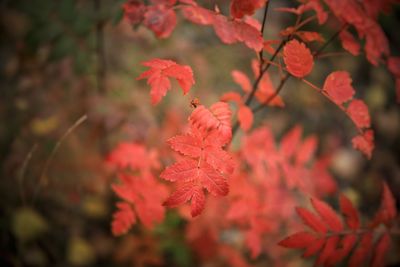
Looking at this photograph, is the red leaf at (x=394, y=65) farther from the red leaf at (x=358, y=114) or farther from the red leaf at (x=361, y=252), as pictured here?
the red leaf at (x=361, y=252)

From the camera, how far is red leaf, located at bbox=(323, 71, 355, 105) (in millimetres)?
1166

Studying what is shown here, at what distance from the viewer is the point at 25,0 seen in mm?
1880

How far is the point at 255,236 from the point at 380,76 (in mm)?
2917

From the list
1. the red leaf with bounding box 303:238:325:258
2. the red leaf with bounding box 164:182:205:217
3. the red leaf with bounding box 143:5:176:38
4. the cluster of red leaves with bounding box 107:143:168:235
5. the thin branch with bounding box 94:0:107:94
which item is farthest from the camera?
the thin branch with bounding box 94:0:107:94

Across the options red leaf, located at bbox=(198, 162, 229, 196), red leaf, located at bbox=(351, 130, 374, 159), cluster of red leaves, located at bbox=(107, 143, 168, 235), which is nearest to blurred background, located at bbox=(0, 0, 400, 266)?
cluster of red leaves, located at bbox=(107, 143, 168, 235)

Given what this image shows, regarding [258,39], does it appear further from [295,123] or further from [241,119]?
[295,123]

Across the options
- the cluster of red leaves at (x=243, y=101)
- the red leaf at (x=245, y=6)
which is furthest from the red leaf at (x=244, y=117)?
the red leaf at (x=245, y=6)

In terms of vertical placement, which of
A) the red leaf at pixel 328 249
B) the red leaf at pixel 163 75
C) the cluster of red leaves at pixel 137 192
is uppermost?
the red leaf at pixel 163 75

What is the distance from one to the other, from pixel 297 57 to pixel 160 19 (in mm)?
474

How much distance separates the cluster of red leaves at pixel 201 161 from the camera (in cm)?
99

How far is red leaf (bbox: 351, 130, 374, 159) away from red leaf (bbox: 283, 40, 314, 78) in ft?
1.22

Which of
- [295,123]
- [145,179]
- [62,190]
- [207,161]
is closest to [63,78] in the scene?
[62,190]

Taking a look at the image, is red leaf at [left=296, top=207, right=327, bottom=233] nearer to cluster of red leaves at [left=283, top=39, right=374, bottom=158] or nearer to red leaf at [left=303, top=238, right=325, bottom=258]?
red leaf at [left=303, top=238, right=325, bottom=258]

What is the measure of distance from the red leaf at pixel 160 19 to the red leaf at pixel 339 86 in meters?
0.59
